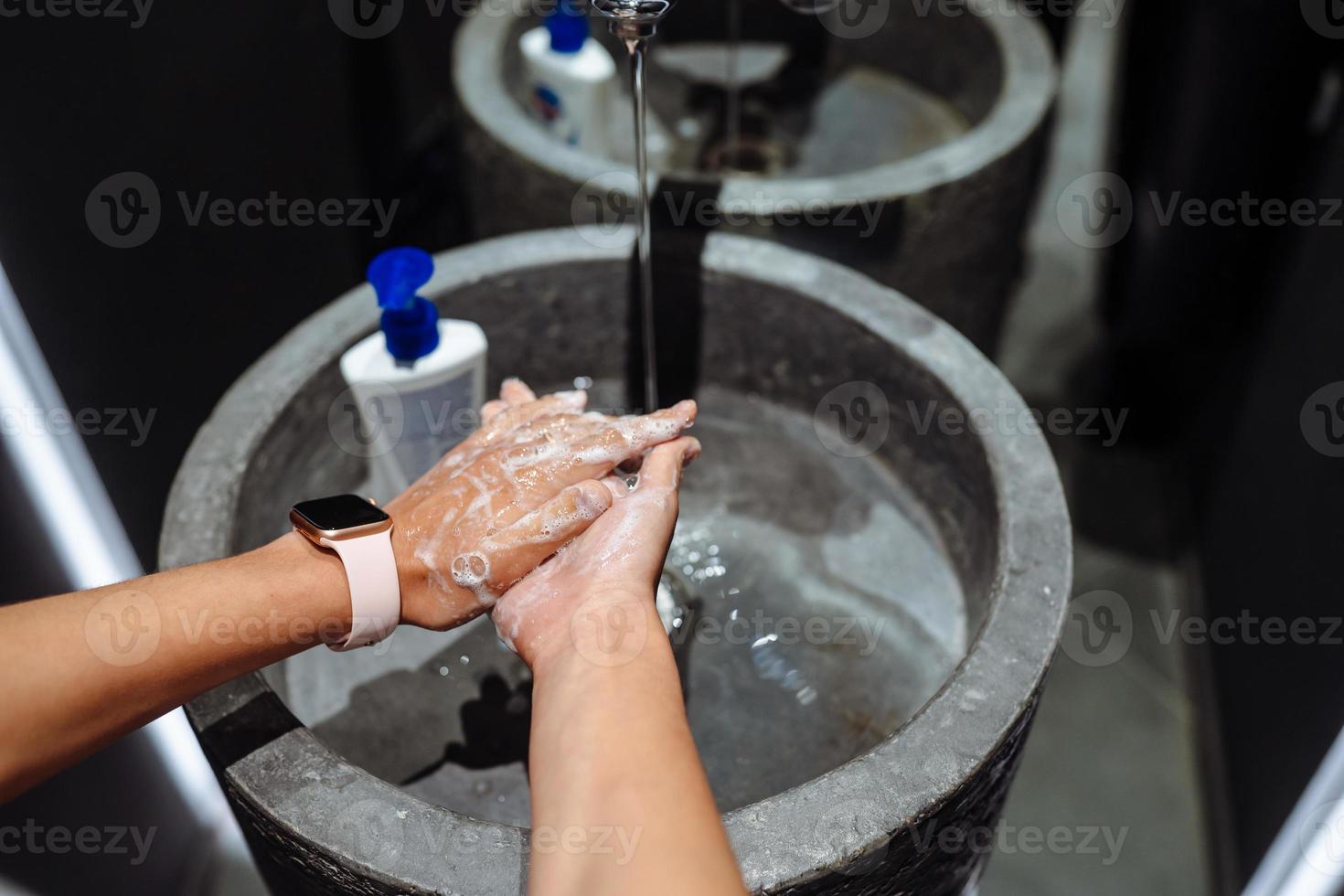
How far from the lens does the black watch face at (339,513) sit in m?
0.72

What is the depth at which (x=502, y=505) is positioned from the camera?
29.1 inches

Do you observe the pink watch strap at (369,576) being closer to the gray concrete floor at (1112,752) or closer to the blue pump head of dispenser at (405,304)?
the blue pump head of dispenser at (405,304)

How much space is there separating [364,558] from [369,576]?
0.01 metres

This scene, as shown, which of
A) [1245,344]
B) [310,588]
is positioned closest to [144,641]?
[310,588]

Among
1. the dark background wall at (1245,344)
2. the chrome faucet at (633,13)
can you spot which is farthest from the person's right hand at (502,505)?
the dark background wall at (1245,344)

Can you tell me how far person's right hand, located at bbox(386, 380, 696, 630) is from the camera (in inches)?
28.4

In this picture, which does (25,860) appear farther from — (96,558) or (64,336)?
(64,336)

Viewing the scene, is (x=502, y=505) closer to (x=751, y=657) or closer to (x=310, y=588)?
(x=310, y=588)

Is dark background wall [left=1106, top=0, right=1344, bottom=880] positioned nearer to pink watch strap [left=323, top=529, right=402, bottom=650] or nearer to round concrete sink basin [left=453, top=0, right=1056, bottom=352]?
round concrete sink basin [left=453, top=0, right=1056, bottom=352]

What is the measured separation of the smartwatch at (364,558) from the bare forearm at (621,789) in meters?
0.14

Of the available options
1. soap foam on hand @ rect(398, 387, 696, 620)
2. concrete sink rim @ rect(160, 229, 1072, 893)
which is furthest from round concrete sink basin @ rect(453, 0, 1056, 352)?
soap foam on hand @ rect(398, 387, 696, 620)

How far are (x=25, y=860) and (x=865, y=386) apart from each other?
89cm

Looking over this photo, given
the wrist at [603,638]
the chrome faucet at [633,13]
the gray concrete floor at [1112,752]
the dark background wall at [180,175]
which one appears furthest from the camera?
the gray concrete floor at [1112,752]

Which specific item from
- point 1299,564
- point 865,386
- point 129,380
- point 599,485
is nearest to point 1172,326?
point 1299,564
